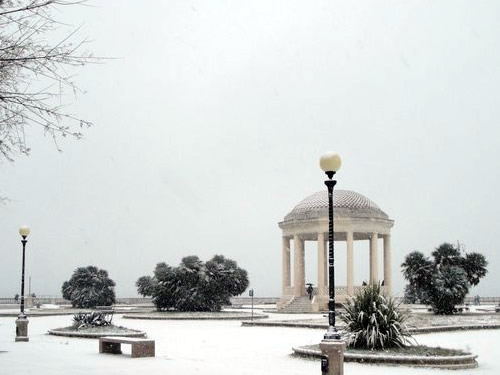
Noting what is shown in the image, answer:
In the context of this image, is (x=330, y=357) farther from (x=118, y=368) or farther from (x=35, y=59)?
(x=35, y=59)

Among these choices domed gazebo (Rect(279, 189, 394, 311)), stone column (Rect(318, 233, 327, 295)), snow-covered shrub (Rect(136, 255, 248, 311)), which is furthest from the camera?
stone column (Rect(318, 233, 327, 295))

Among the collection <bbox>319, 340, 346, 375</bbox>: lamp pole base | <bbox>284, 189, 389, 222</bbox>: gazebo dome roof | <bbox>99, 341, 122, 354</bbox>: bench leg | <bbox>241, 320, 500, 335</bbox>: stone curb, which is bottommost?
<bbox>241, 320, 500, 335</bbox>: stone curb

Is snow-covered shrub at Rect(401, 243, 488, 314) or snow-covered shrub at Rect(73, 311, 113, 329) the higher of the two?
snow-covered shrub at Rect(401, 243, 488, 314)

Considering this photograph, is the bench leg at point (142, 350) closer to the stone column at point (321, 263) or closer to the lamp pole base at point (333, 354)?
the lamp pole base at point (333, 354)

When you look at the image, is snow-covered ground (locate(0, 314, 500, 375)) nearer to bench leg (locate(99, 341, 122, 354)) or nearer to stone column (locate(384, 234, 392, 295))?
bench leg (locate(99, 341, 122, 354))

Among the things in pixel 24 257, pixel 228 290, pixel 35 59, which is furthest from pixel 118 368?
pixel 228 290

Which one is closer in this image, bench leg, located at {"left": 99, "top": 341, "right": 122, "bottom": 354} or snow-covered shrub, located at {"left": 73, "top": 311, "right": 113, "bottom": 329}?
bench leg, located at {"left": 99, "top": 341, "right": 122, "bottom": 354}

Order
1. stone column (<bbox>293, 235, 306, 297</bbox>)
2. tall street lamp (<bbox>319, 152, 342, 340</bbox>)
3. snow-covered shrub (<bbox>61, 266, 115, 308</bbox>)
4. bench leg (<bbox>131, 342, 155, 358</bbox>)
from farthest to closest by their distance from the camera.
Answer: snow-covered shrub (<bbox>61, 266, 115, 308</bbox>), stone column (<bbox>293, 235, 306, 297</bbox>), bench leg (<bbox>131, 342, 155, 358</bbox>), tall street lamp (<bbox>319, 152, 342, 340</bbox>)

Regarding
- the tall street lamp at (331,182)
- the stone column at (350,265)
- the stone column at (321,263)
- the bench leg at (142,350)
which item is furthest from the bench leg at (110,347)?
the stone column at (350,265)

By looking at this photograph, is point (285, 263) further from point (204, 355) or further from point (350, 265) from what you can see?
point (204, 355)

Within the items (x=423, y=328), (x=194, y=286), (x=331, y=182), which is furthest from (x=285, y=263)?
(x=331, y=182)

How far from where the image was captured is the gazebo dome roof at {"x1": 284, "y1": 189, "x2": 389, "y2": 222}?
49750mm

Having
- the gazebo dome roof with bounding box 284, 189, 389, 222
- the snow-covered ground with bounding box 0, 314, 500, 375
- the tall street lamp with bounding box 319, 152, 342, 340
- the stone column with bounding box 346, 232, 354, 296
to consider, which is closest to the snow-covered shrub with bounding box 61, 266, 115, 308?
the gazebo dome roof with bounding box 284, 189, 389, 222

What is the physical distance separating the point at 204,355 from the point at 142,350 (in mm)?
1825
